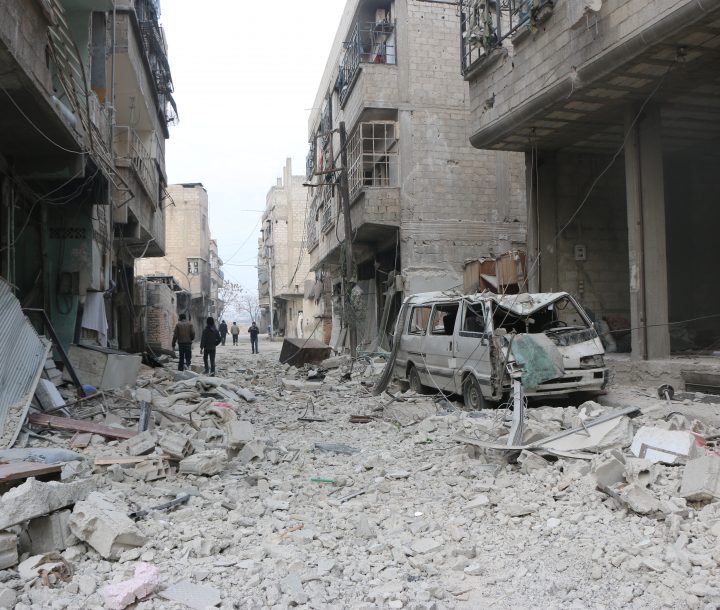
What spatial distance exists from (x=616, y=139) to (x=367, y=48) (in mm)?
9755

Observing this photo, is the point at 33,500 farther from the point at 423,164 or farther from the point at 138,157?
the point at 423,164

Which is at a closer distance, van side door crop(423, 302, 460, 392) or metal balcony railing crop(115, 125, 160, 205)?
van side door crop(423, 302, 460, 392)

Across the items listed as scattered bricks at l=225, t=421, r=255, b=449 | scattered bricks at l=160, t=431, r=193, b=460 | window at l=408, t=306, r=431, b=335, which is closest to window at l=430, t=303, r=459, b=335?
window at l=408, t=306, r=431, b=335

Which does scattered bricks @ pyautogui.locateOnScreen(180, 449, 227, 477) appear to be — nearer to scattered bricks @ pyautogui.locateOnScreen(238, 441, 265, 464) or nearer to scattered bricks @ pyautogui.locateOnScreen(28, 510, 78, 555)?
scattered bricks @ pyautogui.locateOnScreen(238, 441, 265, 464)

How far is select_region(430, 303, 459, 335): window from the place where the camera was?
9.78 m

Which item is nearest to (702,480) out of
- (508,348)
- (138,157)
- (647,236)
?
(508,348)

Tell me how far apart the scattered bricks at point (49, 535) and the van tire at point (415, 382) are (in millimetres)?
7528

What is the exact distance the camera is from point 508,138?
1148 cm

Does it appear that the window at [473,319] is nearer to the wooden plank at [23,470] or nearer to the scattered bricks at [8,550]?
the wooden plank at [23,470]

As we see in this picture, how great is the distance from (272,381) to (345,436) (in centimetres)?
644

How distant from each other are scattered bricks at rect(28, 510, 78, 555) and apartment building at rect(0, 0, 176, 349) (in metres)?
4.65

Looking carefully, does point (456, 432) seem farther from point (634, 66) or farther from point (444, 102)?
point (444, 102)

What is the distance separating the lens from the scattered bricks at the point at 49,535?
3547mm

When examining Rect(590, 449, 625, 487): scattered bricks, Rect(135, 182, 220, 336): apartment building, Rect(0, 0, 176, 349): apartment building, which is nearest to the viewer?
Rect(590, 449, 625, 487): scattered bricks
